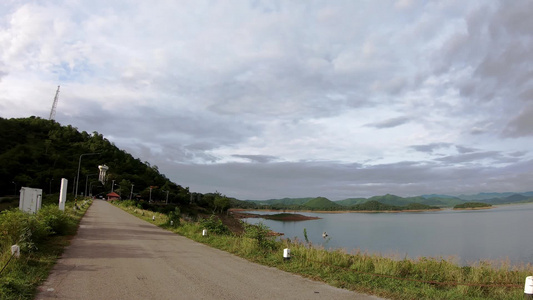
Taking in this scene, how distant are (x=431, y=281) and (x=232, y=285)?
13.5 ft

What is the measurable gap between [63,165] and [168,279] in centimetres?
10244

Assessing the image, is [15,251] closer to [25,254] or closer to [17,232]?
[25,254]

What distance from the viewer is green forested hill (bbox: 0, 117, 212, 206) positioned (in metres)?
79.9

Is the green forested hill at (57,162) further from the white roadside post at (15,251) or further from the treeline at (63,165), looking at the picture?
the white roadside post at (15,251)

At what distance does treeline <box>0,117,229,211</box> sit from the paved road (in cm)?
7634

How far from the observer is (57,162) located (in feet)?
302

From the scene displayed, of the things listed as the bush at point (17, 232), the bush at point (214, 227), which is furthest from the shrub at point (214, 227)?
the bush at point (17, 232)

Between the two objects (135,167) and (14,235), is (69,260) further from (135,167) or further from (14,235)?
(135,167)

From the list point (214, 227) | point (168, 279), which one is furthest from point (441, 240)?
point (168, 279)

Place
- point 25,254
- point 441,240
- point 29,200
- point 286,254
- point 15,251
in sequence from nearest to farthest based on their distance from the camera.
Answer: point 15,251 → point 25,254 → point 286,254 → point 29,200 → point 441,240

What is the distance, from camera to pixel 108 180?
340 feet

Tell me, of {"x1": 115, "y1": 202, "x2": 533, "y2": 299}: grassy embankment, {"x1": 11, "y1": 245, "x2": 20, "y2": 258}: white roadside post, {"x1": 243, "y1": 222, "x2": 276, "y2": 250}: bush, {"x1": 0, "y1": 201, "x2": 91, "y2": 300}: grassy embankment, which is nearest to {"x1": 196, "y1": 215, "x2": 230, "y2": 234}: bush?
{"x1": 243, "y1": 222, "x2": 276, "y2": 250}: bush

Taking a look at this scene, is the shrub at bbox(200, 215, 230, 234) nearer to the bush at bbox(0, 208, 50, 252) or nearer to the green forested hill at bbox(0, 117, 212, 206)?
the bush at bbox(0, 208, 50, 252)

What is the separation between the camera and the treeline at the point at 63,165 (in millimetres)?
80188
